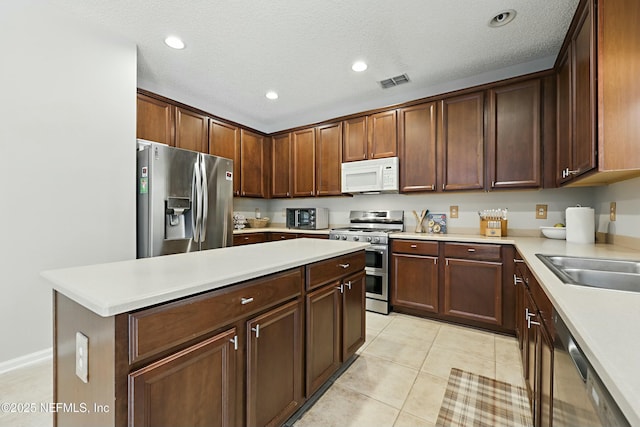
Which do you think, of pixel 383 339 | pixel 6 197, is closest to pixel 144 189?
pixel 6 197

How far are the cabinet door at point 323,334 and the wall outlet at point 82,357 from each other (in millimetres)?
952

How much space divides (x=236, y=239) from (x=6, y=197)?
212 cm

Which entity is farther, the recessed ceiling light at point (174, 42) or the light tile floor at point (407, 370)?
the recessed ceiling light at point (174, 42)

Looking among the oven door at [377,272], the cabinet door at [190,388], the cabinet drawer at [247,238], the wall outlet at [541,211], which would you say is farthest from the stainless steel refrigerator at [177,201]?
the wall outlet at [541,211]

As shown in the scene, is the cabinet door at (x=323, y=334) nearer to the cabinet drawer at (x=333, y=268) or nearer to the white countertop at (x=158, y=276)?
the cabinet drawer at (x=333, y=268)

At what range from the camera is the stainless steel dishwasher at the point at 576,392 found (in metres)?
0.59

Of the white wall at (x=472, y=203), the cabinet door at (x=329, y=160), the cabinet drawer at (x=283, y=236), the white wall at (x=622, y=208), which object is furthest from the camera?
the cabinet drawer at (x=283, y=236)

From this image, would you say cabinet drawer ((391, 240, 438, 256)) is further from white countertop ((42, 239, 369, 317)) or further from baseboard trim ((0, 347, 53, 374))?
baseboard trim ((0, 347, 53, 374))

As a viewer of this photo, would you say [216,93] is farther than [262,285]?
Yes

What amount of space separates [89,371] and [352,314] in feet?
4.92

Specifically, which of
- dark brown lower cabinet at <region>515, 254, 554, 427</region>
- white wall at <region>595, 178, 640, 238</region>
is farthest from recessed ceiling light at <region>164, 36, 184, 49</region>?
white wall at <region>595, 178, 640, 238</region>

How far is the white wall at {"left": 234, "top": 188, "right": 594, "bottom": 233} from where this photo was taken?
111 inches

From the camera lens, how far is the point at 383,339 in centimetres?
256

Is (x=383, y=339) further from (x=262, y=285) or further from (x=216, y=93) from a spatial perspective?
(x=216, y=93)
